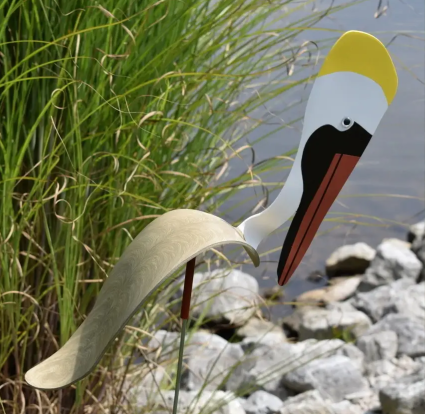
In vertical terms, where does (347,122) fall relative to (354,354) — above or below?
→ above

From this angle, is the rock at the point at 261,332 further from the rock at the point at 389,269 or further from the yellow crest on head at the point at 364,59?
the yellow crest on head at the point at 364,59

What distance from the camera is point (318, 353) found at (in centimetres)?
219

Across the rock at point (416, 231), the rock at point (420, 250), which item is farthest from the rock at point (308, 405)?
the rock at point (416, 231)

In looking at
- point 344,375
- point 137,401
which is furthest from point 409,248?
point 137,401

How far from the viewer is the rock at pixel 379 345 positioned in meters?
2.29

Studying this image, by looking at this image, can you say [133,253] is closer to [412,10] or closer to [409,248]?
[412,10]

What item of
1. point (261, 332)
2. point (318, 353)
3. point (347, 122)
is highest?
point (347, 122)

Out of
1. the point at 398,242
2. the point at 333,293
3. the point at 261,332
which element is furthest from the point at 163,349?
the point at 398,242

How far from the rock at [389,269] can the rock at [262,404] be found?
996 mm

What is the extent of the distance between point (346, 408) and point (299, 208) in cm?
140

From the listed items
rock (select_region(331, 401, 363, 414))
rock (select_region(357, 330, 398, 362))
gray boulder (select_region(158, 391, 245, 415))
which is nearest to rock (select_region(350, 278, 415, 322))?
rock (select_region(357, 330, 398, 362))

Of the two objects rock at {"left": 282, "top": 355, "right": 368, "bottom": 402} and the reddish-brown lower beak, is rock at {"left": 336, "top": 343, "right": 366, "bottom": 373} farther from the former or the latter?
the reddish-brown lower beak

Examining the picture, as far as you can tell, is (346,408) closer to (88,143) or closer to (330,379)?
(330,379)

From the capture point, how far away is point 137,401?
1.74 meters
